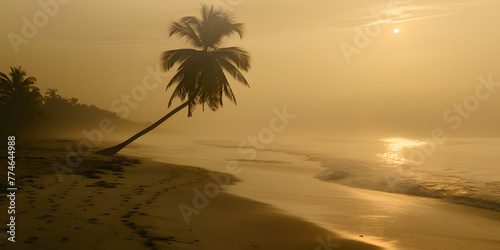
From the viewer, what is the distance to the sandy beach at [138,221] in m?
6.38

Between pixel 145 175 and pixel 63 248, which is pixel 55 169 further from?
pixel 63 248

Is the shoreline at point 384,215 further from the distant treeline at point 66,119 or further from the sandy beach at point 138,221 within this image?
the distant treeline at point 66,119

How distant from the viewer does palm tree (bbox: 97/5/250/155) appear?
24.3 meters

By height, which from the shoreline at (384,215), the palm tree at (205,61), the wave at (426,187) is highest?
the palm tree at (205,61)

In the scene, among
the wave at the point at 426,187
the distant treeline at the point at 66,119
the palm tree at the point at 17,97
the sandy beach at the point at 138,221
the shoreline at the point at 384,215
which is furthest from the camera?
the distant treeline at the point at 66,119

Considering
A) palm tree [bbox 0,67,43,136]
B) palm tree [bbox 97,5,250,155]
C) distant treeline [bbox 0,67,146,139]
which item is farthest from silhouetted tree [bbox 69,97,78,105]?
palm tree [bbox 97,5,250,155]

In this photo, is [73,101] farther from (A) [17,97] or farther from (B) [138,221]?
(B) [138,221]

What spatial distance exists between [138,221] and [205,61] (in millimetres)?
17788

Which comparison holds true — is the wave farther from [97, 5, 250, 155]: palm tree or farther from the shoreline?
[97, 5, 250, 155]: palm tree

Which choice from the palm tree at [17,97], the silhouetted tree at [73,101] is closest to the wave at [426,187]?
the palm tree at [17,97]

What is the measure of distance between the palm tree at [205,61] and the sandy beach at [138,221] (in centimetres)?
1190

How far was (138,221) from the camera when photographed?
778 cm

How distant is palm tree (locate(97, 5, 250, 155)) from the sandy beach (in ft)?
39.0

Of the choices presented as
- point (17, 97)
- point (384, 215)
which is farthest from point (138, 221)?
point (17, 97)
